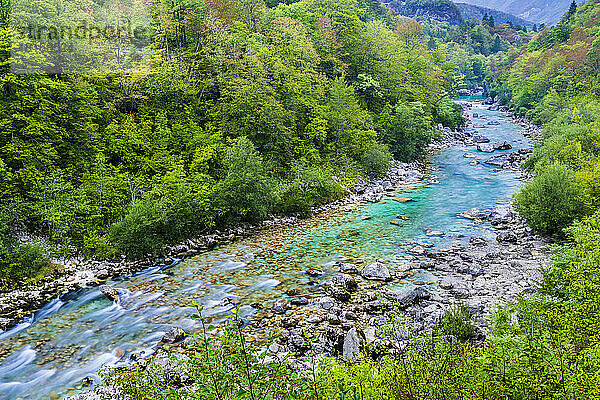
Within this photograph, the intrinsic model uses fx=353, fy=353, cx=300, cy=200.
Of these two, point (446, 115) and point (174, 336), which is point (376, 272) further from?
point (446, 115)

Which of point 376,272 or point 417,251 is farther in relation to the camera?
point 417,251

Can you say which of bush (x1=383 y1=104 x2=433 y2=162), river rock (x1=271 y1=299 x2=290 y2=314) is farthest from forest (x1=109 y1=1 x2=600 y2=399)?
bush (x1=383 y1=104 x2=433 y2=162)

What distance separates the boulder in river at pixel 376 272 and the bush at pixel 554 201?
8.15 metres

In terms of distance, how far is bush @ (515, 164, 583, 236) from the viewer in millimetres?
16016

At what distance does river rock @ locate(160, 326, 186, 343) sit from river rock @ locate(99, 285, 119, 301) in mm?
3947

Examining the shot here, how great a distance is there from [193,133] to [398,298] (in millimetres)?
17659

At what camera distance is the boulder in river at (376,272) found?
14664 mm

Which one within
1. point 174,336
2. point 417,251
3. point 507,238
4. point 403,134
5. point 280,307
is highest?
point 403,134

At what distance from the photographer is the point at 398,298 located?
12766 mm

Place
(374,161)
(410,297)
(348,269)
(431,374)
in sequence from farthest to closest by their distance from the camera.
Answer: (374,161) → (348,269) → (410,297) → (431,374)

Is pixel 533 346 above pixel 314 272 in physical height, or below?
above

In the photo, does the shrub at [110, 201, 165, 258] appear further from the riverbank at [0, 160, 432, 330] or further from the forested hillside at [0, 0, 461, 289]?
the riverbank at [0, 160, 432, 330]

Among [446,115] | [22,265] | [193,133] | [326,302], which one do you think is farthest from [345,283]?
[446,115]

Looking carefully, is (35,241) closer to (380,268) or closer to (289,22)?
(380,268)
